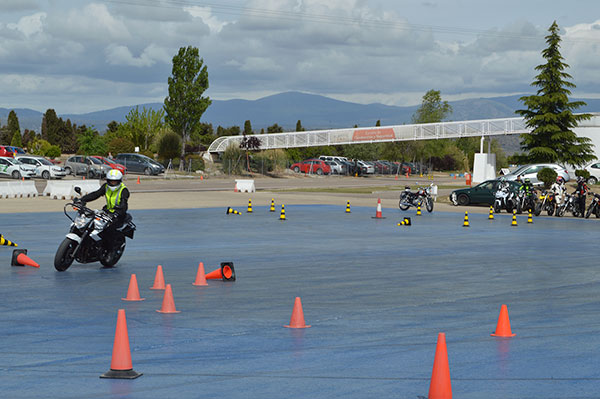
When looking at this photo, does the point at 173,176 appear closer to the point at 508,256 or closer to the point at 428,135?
the point at 428,135

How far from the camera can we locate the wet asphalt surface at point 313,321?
743 cm

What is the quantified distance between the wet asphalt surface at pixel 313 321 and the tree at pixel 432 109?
284 ft

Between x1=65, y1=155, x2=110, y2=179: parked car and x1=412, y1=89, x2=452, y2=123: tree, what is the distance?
5341 cm

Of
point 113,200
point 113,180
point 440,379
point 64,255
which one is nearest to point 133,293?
point 64,255

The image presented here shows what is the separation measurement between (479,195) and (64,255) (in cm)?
2691

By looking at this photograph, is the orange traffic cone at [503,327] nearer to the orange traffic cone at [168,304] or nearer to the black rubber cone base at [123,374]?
the orange traffic cone at [168,304]

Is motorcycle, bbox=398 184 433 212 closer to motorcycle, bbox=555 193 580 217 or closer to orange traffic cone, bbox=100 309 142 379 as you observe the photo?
motorcycle, bbox=555 193 580 217

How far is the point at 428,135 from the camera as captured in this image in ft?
273

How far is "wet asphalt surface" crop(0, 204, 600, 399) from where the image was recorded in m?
7.43

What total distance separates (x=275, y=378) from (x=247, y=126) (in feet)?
401

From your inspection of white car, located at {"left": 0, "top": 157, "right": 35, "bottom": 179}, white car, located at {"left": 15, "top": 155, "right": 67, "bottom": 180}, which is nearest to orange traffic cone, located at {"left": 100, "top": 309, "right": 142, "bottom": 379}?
white car, located at {"left": 0, "top": 157, "right": 35, "bottom": 179}

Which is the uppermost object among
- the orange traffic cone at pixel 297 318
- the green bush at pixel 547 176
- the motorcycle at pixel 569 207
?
the green bush at pixel 547 176

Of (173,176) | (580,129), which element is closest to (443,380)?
(173,176)

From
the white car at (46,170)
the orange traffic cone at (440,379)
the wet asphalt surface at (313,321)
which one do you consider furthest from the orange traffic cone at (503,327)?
the white car at (46,170)
